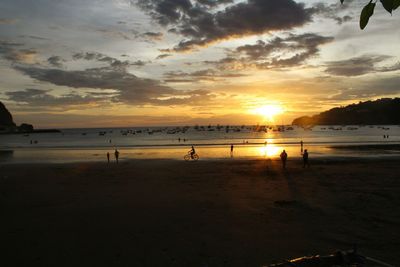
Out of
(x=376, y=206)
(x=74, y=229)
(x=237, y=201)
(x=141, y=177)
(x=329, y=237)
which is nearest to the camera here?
(x=329, y=237)

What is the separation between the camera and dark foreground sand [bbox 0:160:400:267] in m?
10.4

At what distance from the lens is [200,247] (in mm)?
10836

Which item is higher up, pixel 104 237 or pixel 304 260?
pixel 304 260

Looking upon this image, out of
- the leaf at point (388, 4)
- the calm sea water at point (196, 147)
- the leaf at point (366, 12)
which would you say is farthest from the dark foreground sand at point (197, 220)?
the calm sea water at point (196, 147)

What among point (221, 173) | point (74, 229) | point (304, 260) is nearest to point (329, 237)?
point (304, 260)

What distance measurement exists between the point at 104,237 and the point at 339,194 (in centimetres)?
1177

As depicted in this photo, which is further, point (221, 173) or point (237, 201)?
point (221, 173)

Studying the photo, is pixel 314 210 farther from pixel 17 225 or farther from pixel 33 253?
pixel 17 225

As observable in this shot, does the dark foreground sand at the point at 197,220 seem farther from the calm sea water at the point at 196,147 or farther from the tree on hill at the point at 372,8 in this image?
the calm sea water at the point at 196,147

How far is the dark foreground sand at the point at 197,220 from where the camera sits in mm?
10391

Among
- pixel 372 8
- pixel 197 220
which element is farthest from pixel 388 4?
pixel 197 220

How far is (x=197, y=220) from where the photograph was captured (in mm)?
13594

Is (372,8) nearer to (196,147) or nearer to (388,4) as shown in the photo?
(388,4)

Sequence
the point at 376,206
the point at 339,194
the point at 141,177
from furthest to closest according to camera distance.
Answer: the point at 141,177 < the point at 339,194 < the point at 376,206
